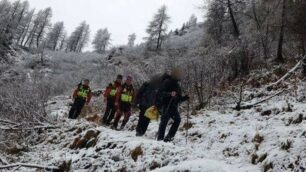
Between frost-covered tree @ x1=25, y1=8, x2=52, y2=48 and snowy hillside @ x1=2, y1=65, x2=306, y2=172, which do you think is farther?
frost-covered tree @ x1=25, y1=8, x2=52, y2=48

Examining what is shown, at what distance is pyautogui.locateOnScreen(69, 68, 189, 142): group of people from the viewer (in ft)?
30.1

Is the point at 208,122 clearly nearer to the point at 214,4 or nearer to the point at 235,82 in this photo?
the point at 235,82

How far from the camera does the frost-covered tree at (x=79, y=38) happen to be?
9331cm

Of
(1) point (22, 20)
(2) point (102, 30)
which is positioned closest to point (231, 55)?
(1) point (22, 20)

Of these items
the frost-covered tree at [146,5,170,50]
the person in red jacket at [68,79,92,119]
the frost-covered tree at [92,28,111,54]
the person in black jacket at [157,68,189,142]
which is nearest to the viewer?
the person in black jacket at [157,68,189,142]

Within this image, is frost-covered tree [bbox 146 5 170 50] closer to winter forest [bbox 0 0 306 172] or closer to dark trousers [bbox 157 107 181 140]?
winter forest [bbox 0 0 306 172]

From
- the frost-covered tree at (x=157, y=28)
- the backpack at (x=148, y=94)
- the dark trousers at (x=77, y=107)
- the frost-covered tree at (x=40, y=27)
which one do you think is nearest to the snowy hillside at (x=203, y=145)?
the backpack at (x=148, y=94)

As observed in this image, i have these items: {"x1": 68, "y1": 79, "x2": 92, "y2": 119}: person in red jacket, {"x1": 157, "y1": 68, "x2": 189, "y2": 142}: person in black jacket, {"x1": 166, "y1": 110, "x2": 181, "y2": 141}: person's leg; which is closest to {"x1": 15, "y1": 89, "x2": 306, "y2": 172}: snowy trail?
{"x1": 166, "y1": 110, "x2": 181, "y2": 141}: person's leg

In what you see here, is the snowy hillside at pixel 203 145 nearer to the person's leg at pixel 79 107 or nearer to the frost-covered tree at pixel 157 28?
the person's leg at pixel 79 107

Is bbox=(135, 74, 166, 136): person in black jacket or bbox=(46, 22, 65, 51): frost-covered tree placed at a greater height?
bbox=(46, 22, 65, 51): frost-covered tree

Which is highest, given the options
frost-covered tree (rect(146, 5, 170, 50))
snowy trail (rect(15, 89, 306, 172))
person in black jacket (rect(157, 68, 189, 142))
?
frost-covered tree (rect(146, 5, 170, 50))

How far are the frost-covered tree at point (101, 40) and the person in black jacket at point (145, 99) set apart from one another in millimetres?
88389

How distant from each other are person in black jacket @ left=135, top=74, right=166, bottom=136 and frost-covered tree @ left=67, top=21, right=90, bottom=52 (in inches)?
3339

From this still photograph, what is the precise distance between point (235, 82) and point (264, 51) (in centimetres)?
272
